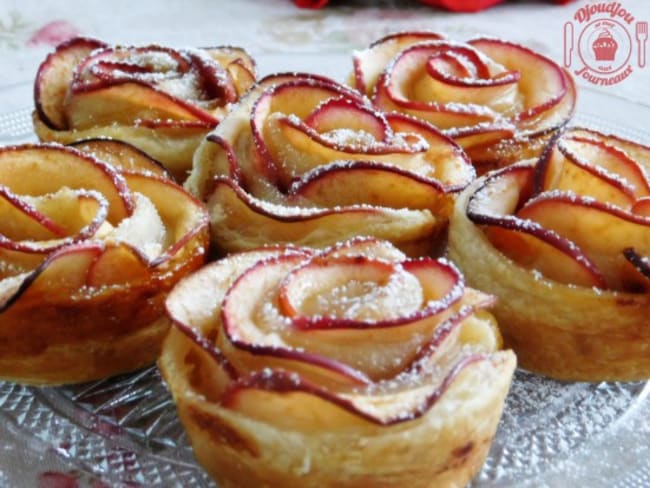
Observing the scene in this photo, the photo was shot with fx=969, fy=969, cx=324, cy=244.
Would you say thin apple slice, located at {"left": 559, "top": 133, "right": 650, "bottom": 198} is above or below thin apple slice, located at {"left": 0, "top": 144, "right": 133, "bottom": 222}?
above

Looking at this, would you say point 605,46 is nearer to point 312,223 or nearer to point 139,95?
point 139,95

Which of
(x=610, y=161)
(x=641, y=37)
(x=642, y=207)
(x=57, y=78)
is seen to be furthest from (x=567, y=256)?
(x=641, y=37)

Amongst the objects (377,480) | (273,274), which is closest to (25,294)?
(273,274)

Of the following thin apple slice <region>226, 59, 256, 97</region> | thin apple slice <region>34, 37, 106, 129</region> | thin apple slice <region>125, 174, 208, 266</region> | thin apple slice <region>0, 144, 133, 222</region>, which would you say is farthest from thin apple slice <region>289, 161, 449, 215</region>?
thin apple slice <region>34, 37, 106, 129</region>

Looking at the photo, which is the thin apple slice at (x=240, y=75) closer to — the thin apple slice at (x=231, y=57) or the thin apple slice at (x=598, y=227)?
the thin apple slice at (x=231, y=57)

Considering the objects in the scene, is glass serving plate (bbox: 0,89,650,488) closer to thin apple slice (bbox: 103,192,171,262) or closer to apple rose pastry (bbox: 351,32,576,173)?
thin apple slice (bbox: 103,192,171,262)
